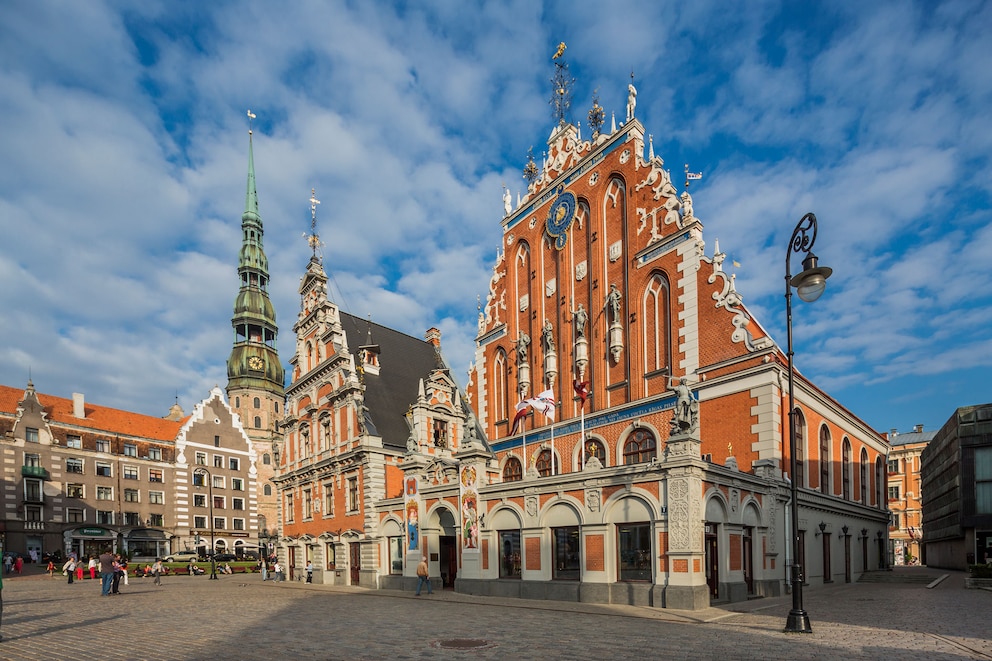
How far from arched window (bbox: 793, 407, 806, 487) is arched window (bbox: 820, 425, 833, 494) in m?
2.71

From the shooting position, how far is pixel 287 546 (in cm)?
4259

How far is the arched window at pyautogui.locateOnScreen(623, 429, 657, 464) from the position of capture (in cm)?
2606

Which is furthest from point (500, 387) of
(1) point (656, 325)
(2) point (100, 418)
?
(2) point (100, 418)

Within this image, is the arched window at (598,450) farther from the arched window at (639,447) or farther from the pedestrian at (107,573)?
the pedestrian at (107,573)

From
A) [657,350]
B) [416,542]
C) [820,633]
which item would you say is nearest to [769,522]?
[657,350]

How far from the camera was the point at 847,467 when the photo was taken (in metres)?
31.5

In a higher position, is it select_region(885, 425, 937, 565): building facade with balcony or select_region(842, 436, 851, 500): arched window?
select_region(842, 436, 851, 500): arched window

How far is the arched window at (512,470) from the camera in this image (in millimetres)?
31812

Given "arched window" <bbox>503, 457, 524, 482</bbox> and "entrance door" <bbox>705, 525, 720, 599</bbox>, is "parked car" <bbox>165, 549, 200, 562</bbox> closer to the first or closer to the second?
"arched window" <bbox>503, 457, 524, 482</bbox>

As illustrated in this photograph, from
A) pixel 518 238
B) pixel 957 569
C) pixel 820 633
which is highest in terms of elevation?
pixel 518 238

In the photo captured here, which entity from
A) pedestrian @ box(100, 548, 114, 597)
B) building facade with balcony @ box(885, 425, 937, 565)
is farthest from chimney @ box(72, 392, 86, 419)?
building facade with balcony @ box(885, 425, 937, 565)

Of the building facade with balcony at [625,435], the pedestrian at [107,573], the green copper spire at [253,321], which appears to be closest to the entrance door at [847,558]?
the building facade with balcony at [625,435]

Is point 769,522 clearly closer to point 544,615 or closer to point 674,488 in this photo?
point 674,488

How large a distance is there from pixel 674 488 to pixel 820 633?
619cm
